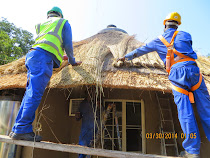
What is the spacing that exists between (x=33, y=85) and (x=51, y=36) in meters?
0.84

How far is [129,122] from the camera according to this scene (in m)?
4.36

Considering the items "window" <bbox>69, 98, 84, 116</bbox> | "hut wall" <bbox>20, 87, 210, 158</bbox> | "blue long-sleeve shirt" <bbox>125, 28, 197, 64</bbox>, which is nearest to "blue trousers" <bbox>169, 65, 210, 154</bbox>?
"blue long-sleeve shirt" <bbox>125, 28, 197, 64</bbox>

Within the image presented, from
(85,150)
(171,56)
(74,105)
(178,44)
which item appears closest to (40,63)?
(85,150)

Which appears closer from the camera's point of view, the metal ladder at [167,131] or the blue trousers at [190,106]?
the blue trousers at [190,106]

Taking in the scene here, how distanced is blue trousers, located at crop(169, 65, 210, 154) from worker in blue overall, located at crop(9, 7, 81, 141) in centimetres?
173

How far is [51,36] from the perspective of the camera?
2.50m

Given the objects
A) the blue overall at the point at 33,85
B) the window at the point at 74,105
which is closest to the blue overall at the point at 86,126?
the window at the point at 74,105

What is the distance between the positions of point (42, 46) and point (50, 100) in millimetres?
2106

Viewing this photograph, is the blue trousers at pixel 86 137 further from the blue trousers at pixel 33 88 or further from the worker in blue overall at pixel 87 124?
the blue trousers at pixel 33 88

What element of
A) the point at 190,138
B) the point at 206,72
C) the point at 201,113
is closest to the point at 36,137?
the point at 190,138

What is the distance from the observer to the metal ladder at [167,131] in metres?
3.94

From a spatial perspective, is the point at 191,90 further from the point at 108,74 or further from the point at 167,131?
the point at 167,131

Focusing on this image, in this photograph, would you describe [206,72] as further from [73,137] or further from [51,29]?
[73,137]

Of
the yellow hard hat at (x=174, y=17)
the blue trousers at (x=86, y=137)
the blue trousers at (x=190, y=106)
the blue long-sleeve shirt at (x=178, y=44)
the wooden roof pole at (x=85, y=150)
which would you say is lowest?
the blue trousers at (x=86, y=137)
